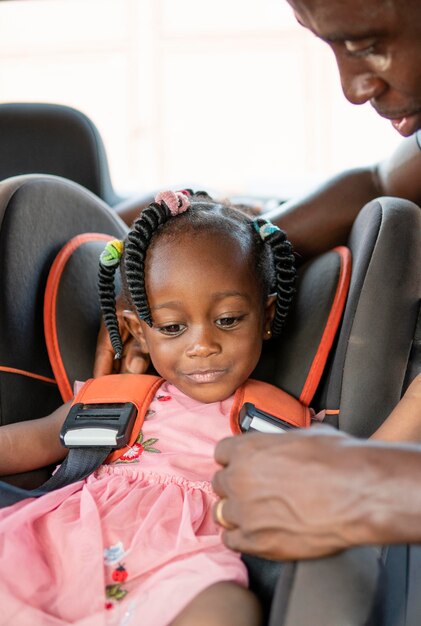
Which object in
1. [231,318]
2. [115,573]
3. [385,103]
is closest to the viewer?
[385,103]

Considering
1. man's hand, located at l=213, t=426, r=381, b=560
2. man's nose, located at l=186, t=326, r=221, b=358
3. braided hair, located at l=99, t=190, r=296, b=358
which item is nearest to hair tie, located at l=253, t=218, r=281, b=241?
braided hair, located at l=99, t=190, r=296, b=358

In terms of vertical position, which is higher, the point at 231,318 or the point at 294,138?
the point at 231,318

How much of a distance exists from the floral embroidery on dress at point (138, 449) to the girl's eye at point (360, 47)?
783mm

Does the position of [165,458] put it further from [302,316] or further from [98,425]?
[302,316]

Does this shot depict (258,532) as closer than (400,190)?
Yes

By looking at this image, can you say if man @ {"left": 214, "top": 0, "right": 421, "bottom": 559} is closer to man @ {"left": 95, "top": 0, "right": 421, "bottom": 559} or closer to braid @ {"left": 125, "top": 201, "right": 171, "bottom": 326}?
man @ {"left": 95, "top": 0, "right": 421, "bottom": 559}

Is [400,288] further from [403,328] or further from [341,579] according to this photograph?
[341,579]

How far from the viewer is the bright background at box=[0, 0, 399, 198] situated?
→ 5.77m

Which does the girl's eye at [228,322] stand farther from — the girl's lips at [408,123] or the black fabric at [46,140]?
the black fabric at [46,140]

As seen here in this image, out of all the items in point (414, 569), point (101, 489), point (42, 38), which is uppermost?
point (414, 569)

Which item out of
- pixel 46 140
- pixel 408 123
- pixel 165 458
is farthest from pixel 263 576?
pixel 46 140

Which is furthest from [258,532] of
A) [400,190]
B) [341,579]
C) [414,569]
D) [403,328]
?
[400,190]

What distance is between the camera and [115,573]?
44.1 inches

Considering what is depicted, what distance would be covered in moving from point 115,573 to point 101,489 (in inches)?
8.5
